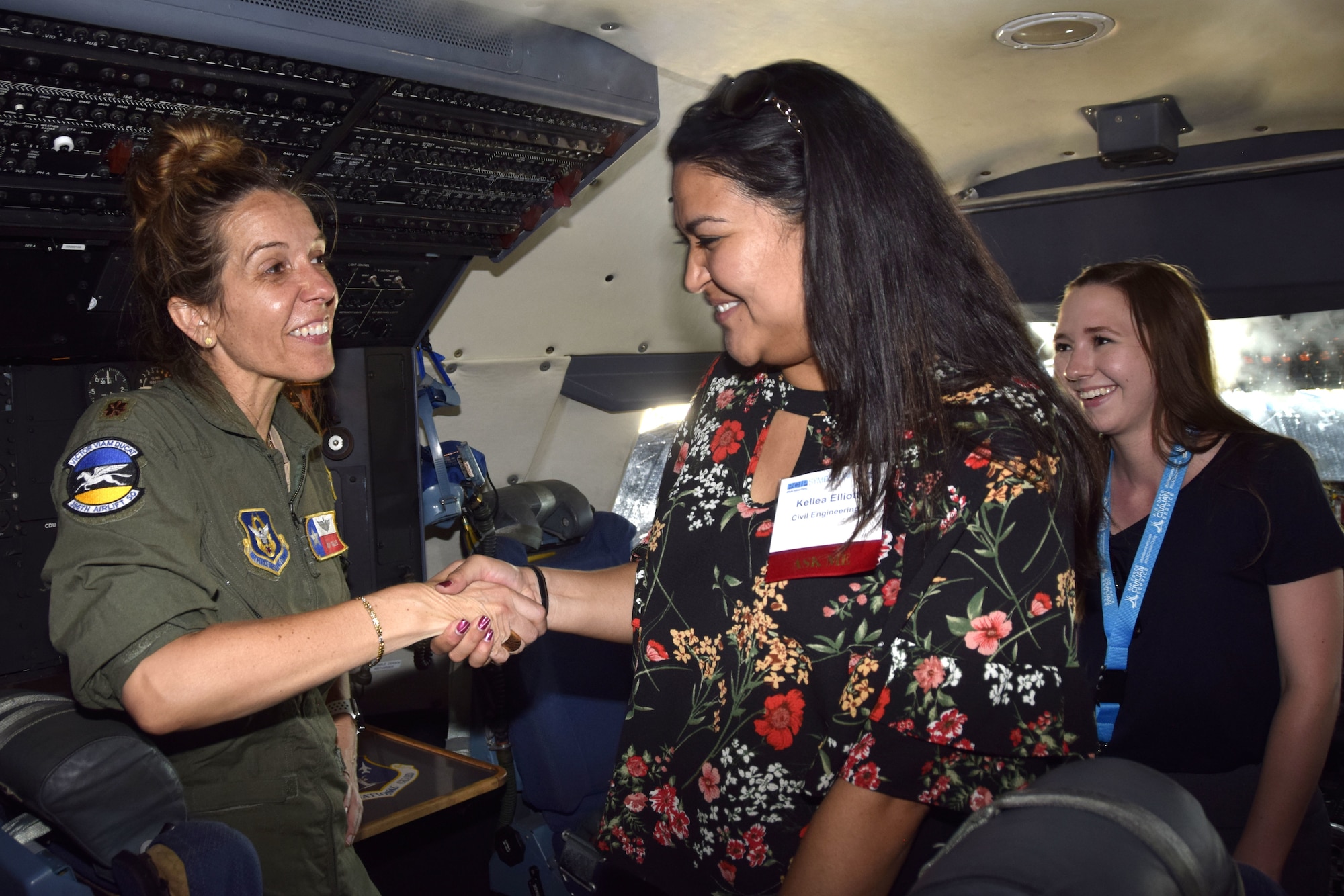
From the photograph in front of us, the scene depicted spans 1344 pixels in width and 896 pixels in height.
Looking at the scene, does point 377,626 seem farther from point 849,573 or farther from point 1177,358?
point 1177,358

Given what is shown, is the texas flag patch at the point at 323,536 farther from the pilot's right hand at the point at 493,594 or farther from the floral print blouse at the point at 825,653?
the floral print blouse at the point at 825,653

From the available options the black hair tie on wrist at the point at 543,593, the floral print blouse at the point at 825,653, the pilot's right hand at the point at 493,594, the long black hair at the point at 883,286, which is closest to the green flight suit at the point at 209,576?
the pilot's right hand at the point at 493,594

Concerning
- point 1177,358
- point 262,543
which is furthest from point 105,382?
point 1177,358

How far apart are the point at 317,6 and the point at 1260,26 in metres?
2.35

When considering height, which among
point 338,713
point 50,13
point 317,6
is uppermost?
point 317,6

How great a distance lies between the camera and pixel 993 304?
1345mm

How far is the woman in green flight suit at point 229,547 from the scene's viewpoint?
4.63 feet

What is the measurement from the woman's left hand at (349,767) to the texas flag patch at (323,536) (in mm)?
438

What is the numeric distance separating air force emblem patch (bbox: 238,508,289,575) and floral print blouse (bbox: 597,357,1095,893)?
2.33 ft

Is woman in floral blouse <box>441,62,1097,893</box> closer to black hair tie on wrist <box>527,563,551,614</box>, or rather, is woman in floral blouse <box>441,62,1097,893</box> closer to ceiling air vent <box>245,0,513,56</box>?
black hair tie on wrist <box>527,563,551,614</box>

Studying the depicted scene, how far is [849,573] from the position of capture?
1.28m

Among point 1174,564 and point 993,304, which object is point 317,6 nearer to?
point 993,304

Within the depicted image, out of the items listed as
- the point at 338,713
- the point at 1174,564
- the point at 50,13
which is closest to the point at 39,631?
the point at 338,713

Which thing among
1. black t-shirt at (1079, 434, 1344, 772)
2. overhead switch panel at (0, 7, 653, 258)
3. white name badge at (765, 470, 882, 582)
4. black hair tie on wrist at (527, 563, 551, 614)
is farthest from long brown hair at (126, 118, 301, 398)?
black t-shirt at (1079, 434, 1344, 772)
